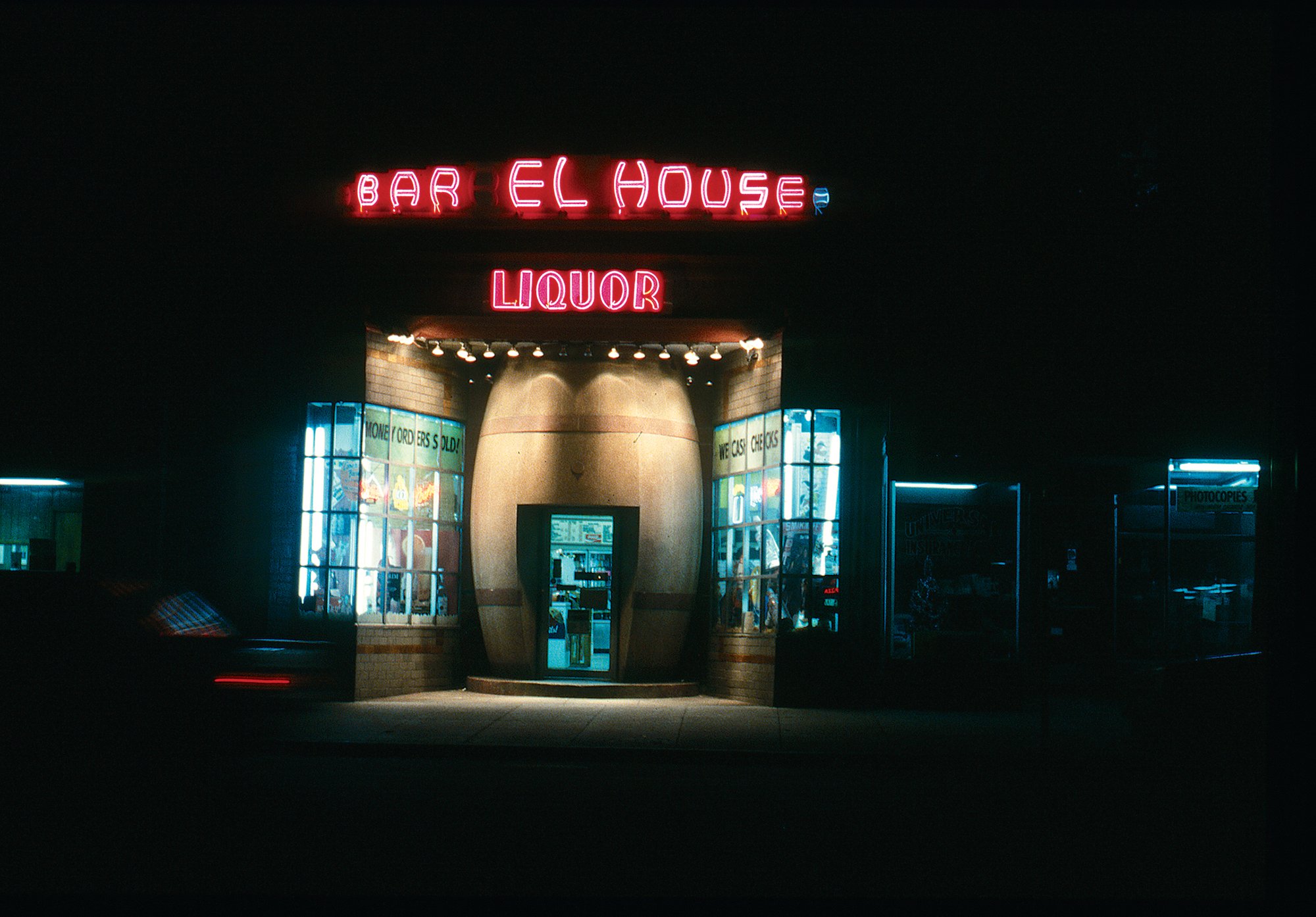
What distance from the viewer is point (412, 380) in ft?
54.2

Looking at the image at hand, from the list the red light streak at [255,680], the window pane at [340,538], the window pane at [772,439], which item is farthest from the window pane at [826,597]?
the red light streak at [255,680]

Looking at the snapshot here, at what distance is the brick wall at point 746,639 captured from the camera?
50.5 ft

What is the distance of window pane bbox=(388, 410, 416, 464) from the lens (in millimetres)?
16219

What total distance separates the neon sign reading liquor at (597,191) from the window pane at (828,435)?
9.09 ft

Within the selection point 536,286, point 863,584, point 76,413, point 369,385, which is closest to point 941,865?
point 863,584

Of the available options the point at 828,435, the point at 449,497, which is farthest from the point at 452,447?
the point at 828,435

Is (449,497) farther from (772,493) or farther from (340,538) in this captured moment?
(772,493)

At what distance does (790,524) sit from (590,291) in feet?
13.9

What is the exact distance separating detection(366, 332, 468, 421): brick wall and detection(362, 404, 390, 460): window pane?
0.17 meters

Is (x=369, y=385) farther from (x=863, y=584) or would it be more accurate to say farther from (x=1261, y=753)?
(x=1261, y=753)

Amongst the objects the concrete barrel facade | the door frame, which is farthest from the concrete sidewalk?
the concrete barrel facade

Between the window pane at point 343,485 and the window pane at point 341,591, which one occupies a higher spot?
the window pane at point 343,485

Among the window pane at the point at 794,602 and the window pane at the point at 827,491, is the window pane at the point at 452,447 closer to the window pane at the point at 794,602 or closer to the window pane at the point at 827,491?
the window pane at the point at 794,602

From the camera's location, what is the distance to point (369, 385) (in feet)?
51.4
